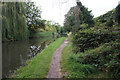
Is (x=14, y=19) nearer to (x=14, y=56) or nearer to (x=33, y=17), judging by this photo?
(x=14, y=56)

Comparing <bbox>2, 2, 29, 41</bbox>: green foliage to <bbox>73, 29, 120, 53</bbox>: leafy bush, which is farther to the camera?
<bbox>2, 2, 29, 41</bbox>: green foliage

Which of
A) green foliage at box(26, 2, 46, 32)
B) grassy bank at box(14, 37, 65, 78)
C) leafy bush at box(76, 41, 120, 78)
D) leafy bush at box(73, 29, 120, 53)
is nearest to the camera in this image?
leafy bush at box(76, 41, 120, 78)

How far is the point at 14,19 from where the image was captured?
1203 cm

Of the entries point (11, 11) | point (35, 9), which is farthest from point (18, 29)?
point (35, 9)

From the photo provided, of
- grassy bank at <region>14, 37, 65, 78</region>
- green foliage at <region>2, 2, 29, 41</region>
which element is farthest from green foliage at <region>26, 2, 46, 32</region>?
grassy bank at <region>14, 37, 65, 78</region>

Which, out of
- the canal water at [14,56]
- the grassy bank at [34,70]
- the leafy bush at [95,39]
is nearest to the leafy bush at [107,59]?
the leafy bush at [95,39]

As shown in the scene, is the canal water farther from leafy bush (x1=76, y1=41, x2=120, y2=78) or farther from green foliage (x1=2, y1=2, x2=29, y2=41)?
leafy bush (x1=76, y1=41, x2=120, y2=78)

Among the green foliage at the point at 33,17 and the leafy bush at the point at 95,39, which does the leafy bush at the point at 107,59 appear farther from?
the green foliage at the point at 33,17

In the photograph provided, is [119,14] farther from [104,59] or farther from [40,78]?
[40,78]

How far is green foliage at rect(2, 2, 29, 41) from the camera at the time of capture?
1131cm

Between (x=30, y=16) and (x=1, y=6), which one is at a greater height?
(x=30, y=16)

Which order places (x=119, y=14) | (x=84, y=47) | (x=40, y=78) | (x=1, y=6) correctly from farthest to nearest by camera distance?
(x=1, y=6), (x=119, y=14), (x=84, y=47), (x=40, y=78)

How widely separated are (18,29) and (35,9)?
18.8 metres

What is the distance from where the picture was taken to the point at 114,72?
2.86 meters
